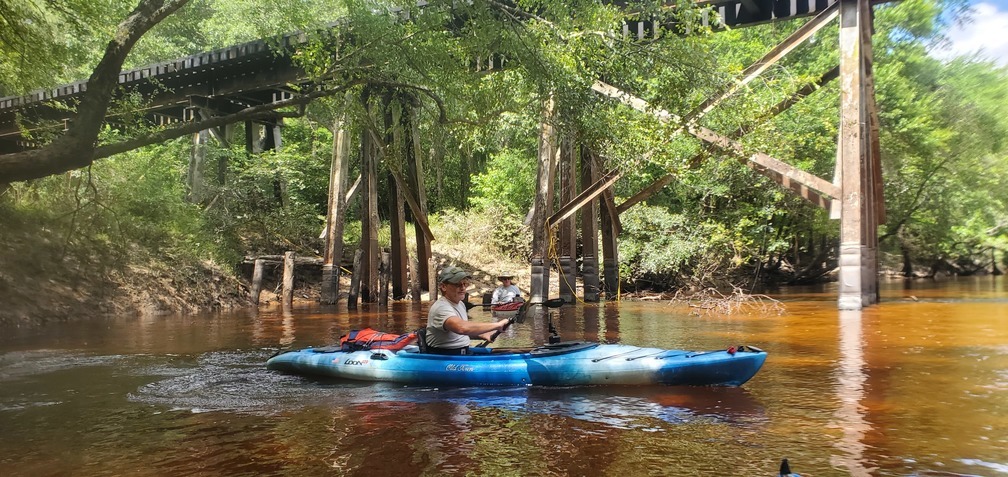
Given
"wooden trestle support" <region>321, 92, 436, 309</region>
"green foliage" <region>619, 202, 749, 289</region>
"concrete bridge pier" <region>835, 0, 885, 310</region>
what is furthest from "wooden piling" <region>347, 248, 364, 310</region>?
"concrete bridge pier" <region>835, 0, 885, 310</region>

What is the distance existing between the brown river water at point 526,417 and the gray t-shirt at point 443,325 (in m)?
0.49

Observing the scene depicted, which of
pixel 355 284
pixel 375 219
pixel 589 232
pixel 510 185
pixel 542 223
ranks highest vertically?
pixel 510 185

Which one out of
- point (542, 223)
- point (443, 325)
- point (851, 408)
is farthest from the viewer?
point (542, 223)

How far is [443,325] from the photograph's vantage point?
21.7 ft

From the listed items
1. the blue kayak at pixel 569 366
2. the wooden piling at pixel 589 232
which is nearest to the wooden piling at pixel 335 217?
the wooden piling at pixel 589 232

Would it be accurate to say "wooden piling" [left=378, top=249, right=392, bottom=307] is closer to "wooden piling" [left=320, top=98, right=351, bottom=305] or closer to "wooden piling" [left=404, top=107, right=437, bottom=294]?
"wooden piling" [left=404, top=107, right=437, bottom=294]

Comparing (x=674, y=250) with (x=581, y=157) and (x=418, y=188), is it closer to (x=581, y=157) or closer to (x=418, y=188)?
(x=581, y=157)

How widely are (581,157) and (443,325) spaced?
973 centimetres

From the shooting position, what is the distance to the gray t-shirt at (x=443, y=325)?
21.6ft

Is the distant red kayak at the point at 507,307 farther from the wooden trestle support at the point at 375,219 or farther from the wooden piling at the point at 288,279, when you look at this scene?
the wooden piling at the point at 288,279

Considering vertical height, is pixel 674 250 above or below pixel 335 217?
below

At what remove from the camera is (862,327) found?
9.96m

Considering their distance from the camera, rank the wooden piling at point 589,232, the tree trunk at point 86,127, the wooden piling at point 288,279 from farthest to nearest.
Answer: the wooden piling at point 288,279, the wooden piling at point 589,232, the tree trunk at point 86,127

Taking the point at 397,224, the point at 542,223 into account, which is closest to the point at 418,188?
the point at 397,224
